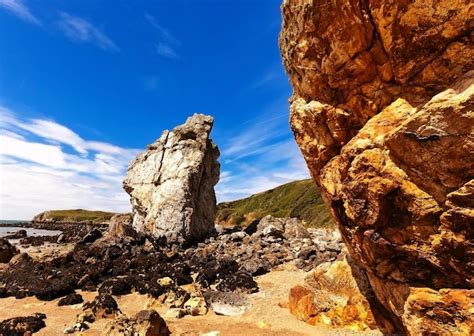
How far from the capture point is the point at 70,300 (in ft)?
78.5

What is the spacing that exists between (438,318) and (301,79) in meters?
10.0

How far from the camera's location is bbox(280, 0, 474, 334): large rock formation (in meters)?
9.14

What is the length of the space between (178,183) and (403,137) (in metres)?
37.4

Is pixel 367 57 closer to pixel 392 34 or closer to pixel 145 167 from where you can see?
pixel 392 34

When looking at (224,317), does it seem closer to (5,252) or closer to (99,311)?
(99,311)

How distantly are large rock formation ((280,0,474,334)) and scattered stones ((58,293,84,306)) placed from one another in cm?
2002

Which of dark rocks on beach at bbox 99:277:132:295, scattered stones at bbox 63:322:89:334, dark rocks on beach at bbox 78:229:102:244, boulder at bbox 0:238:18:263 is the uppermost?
dark rocks on beach at bbox 78:229:102:244

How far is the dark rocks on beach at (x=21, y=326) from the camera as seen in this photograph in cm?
1758

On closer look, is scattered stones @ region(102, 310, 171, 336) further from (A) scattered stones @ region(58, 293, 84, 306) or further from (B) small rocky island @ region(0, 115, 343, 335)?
(A) scattered stones @ region(58, 293, 84, 306)

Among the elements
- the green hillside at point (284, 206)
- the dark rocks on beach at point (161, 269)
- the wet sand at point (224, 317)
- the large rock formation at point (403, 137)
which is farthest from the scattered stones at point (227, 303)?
the green hillside at point (284, 206)

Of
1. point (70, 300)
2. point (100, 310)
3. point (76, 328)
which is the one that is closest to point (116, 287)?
point (70, 300)

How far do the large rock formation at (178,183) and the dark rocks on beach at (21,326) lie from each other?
22.5 meters

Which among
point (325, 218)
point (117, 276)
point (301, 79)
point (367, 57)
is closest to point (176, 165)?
point (117, 276)

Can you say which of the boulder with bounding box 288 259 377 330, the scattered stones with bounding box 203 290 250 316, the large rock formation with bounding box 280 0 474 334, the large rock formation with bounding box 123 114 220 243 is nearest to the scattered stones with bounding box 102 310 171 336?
the scattered stones with bounding box 203 290 250 316
